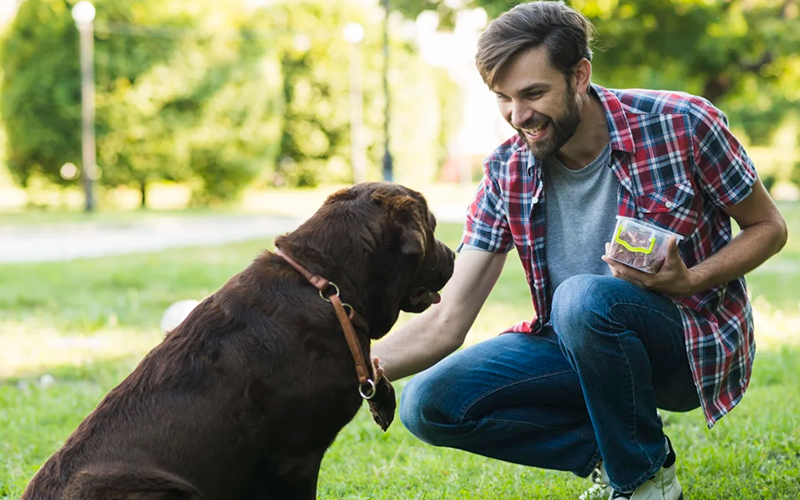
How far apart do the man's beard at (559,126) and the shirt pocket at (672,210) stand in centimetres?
39

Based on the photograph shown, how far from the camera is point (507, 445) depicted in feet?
11.5

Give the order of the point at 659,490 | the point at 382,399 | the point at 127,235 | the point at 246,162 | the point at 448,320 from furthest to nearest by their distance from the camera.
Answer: the point at 246,162 < the point at 127,235 < the point at 448,320 < the point at 659,490 < the point at 382,399

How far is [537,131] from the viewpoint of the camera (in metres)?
3.29

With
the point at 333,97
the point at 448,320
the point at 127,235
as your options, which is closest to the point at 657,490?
the point at 448,320

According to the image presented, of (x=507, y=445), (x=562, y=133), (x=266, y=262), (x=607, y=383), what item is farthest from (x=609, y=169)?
(x=266, y=262)

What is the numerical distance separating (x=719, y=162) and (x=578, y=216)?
0.57 metres

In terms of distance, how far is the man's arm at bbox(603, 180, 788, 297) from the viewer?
120 inches

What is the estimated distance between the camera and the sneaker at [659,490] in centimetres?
318

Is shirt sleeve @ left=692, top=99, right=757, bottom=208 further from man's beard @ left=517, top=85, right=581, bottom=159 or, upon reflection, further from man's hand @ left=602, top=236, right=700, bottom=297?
man's beard @ left=517, top=85, right=581, bottom=159

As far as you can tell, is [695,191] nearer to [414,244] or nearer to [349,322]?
[414,244]

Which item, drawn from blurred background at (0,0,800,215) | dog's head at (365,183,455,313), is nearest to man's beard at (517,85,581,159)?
dog's head at (365,183,455,313)

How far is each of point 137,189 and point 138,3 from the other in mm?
6521

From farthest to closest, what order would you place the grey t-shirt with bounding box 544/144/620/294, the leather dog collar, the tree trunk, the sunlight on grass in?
1. the tree trunk
2. the sunlight on grass
3. the grey t-shirt with bounding box 544/144/620/294
4. the leather dog collar

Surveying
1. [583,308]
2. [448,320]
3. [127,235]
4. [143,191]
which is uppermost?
[583,308]
